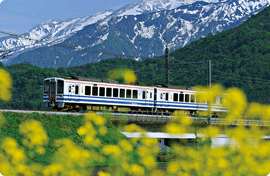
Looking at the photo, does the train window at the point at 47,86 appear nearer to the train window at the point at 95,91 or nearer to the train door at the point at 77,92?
the train door at the point at 77,92

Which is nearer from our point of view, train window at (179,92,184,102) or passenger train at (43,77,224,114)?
passenger train at (43,77,224,114)

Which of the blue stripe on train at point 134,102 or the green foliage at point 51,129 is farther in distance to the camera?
the blue stripe on train at point 134,102

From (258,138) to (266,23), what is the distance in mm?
119589

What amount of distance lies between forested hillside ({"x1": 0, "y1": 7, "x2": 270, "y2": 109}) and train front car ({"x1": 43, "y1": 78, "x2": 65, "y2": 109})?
5660 cm

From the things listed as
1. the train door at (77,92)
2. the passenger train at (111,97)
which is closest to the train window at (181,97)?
the passenger train at (111,97)

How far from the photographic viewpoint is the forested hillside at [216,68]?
92500mm

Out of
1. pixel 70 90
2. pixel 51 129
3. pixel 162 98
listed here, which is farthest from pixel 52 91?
pixel 162 98

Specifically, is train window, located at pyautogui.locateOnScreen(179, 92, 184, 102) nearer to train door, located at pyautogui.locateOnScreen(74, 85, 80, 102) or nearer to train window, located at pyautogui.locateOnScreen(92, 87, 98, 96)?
train window, located at pyautogui.locateOnScreen(92, 87, 98, 96)

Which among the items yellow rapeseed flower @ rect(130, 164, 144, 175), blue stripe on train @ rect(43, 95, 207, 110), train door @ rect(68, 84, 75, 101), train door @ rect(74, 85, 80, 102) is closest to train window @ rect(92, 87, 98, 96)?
blue stripe on train @ rect(43, 95, 207, 110)

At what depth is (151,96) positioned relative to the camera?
39844 millimetres

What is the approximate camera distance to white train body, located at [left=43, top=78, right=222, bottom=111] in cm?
3338

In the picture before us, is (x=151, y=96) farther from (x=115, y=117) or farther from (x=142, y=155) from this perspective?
(x=142, y=155)

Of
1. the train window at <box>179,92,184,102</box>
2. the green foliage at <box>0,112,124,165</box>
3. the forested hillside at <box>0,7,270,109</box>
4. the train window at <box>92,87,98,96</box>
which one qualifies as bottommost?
the green foliage at <box>0,112,124,165</box>

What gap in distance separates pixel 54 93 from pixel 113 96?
5.75m
